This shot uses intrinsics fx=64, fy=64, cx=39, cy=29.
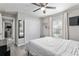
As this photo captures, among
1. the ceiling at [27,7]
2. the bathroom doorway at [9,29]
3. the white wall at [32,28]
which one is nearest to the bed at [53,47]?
the white wall at [32,28]

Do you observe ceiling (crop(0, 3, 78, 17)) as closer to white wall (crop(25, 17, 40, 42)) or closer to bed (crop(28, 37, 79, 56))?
white wall (crop(25, 17, 40, 42))

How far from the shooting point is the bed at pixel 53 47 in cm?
108

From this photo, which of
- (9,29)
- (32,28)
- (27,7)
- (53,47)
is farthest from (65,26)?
(9,29)

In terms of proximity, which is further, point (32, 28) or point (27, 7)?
point (32, 28)

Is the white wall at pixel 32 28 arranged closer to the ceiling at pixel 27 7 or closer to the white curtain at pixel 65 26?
the ceiling at pixel 27 7

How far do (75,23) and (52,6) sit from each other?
1.89ft

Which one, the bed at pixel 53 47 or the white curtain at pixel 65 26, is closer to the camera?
the bed at pixel 53 47

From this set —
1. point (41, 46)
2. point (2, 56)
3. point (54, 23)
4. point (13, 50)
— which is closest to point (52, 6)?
point (54, 23)

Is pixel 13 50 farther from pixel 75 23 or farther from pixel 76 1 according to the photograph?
pixel 76 1

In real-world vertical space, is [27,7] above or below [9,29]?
above

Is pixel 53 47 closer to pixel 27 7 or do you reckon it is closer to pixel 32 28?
pixel 32 28

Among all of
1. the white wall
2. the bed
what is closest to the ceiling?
the white wall

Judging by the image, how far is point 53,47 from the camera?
118cm

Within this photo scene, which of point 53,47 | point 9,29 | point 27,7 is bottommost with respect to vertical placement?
point 53,47
